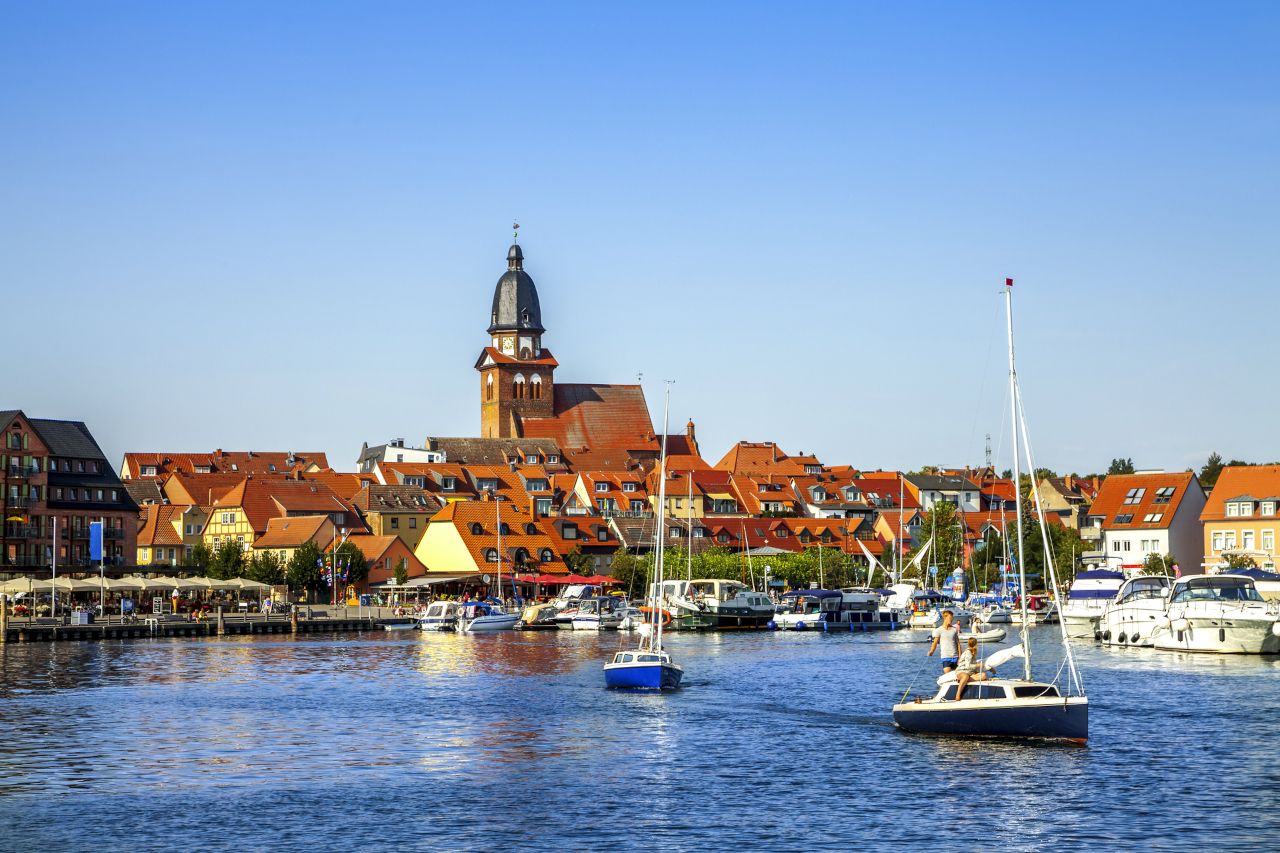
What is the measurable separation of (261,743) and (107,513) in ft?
316

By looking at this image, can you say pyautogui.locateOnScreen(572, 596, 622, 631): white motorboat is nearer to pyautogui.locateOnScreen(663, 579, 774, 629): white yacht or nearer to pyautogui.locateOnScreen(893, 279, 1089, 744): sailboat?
pyautogui.locateOnScreen(663, 579, 774, 629): white yacht

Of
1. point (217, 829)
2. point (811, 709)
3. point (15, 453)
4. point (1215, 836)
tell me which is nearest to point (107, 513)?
point (15, 453)

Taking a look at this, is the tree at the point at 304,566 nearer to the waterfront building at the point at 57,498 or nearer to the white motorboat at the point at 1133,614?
the waterfront building at the point at 57,498

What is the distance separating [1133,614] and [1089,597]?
676 inches

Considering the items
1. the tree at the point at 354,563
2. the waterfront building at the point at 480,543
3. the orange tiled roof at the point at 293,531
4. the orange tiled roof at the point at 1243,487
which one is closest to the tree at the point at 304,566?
the tree at the point at 354,563

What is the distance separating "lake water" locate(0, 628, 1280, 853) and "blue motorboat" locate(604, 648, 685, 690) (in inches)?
49.7

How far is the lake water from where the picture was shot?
3447cm

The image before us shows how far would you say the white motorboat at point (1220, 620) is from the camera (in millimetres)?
80938

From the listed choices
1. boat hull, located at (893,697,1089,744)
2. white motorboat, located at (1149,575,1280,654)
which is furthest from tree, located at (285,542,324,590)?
boat hull, located at (893,697,1089,744)

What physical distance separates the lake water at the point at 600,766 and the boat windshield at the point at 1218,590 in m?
11.9

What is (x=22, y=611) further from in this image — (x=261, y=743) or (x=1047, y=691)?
(x=1047, y=691)

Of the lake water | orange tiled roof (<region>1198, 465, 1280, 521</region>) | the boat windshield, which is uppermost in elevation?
orange tiled roof (<region>1198, 465, 1280, 521</region>)

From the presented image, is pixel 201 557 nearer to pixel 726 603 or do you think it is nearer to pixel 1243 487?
pixel 726 603

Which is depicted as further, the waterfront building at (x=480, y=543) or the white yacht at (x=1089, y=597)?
the waterfront building at (x=480, y=543)
